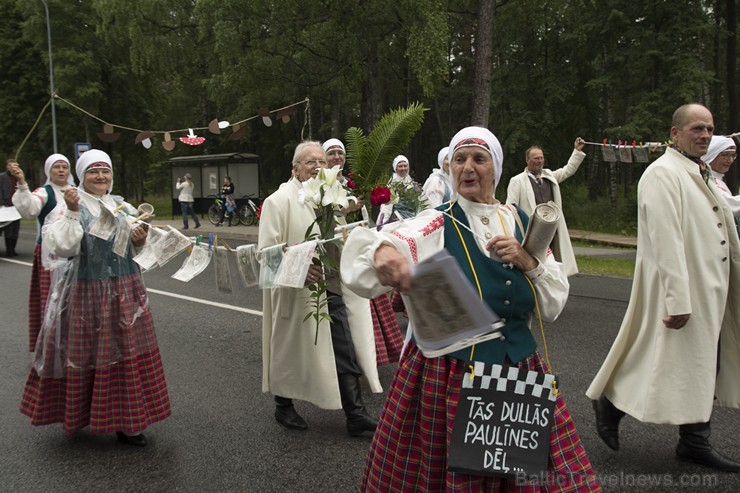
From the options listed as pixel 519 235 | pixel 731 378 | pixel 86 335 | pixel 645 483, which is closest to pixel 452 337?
pixel 519 235

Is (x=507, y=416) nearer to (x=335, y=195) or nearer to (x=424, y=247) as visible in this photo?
(x=424, y=247)

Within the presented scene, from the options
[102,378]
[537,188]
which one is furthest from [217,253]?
[537,188]

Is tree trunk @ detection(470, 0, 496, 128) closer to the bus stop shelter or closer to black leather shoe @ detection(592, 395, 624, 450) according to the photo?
black leather shoe @ detection(592, 395, 624, 450)

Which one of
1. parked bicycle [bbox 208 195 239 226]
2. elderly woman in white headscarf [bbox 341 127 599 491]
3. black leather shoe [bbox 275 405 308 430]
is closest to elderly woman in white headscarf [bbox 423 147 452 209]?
black leather shoe [bbox 275 405 308 430]

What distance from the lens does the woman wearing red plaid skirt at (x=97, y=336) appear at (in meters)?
4.09

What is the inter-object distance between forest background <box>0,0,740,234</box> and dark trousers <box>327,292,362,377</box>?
841 cm

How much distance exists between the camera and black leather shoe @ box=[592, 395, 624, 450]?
384 centimetres

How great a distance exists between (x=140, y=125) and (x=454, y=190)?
33.5m

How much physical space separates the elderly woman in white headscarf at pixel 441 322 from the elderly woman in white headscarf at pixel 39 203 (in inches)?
A: 142

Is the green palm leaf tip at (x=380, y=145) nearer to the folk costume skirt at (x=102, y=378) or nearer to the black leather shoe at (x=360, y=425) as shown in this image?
the black leather shoe at (x=360, y=425)

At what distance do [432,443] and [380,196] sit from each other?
1404 millimetres

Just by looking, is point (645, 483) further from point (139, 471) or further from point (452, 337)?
point (139, 471)

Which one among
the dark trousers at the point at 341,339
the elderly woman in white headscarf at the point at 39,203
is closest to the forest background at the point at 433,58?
the elderly woman in white headscarf at the point at 39,203

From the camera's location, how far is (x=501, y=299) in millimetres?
2365
